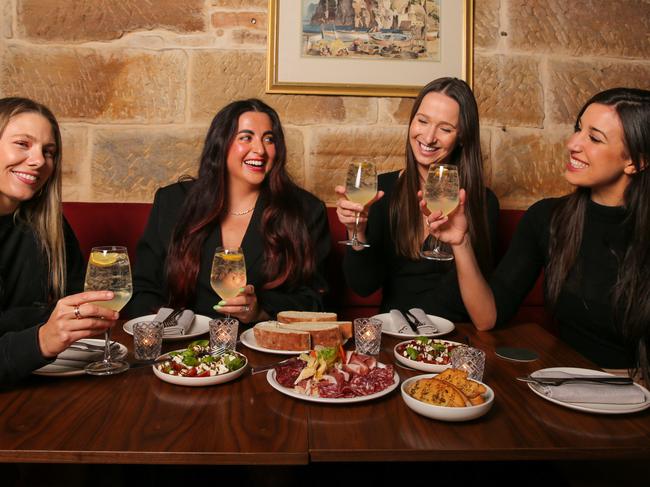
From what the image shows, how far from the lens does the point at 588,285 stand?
208 centimetres

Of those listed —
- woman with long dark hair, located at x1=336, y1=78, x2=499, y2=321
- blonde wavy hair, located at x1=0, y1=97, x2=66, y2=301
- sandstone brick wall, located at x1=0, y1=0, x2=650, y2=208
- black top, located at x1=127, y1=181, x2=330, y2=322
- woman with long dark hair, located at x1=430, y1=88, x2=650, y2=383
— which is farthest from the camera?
sandstone brick wall, located at x1=0, y1=0, x2=650, y2=208

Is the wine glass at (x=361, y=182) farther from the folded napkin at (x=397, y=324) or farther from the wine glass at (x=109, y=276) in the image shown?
the wine glass at (x=109, y=276)

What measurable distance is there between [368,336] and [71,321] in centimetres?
73

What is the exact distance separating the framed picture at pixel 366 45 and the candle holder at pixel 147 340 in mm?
1952

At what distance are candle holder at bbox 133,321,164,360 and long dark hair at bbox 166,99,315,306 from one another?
88cm

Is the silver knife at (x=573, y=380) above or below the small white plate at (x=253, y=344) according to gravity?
below

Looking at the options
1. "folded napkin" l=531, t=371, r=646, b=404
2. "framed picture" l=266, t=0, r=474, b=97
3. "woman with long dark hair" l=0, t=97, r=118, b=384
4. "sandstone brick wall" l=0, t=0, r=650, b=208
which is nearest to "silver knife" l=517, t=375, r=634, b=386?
"folded napkin" l=531, t=371, r=646, b=404

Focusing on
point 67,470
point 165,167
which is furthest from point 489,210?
point 67,470

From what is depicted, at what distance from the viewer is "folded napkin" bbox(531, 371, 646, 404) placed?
4.16ft

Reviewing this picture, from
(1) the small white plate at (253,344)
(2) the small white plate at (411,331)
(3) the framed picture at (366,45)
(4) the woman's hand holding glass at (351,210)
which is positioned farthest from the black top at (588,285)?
(3) the framed picture at (366,45)

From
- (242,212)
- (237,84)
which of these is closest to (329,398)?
(242,212)

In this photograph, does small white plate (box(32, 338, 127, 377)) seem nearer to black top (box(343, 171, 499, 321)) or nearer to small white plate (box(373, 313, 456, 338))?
small white plate (box(373, 313, 456, 338))

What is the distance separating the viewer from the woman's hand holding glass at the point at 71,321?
1.28 metres

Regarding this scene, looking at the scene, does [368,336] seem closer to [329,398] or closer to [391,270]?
[329,398]
